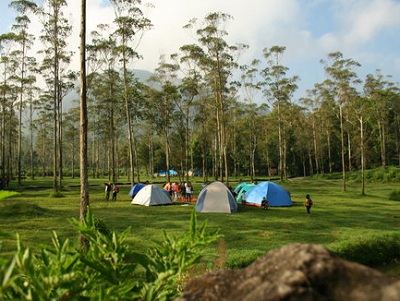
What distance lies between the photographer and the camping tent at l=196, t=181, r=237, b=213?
19.6 m

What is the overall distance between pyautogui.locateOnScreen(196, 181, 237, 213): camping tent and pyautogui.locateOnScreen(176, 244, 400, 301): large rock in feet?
57.3

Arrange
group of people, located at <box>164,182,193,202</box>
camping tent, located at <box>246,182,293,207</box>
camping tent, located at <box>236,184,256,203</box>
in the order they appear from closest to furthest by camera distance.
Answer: camping tent, located at <box>246,182,293,207</box>, camping tent, located at <box>236,184,256,203</box>, group of people, located at <box>164,182,193,202</box>

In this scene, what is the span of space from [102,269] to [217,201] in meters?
17.5

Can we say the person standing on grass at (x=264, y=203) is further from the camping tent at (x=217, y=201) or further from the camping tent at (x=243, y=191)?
the camping tent at (x=243, y=191)

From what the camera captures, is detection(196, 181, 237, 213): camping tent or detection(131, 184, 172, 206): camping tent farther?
detection(131, 184, 172, 206): camping tent

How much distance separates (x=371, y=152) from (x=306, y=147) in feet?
39.7

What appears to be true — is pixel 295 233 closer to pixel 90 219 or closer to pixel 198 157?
pixel 90 219

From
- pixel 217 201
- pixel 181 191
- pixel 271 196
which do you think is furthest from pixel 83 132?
pixel 181 191

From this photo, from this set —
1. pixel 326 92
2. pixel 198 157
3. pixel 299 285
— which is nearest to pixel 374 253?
pixel 299 285

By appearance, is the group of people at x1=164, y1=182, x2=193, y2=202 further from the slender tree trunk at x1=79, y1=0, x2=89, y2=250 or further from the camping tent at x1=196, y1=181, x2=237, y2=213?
the slender tree trunk at x1=79, y1=0, x2=89, y2=250

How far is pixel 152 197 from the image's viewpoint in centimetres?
2280

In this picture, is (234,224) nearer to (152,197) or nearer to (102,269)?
(152,197)

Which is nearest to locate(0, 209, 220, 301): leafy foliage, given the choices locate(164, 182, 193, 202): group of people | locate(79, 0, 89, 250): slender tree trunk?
locate(79, 0, 89, 250): slender tree trunk

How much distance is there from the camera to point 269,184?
23453mm
